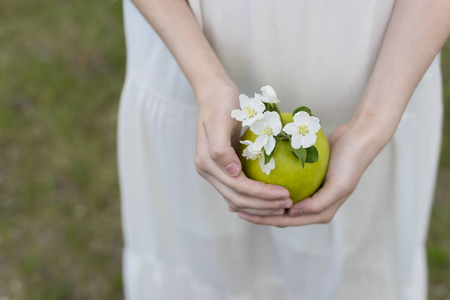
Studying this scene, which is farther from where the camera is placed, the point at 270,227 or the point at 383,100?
the point at 270,227

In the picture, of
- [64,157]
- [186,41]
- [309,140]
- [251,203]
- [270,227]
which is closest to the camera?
[309,140]

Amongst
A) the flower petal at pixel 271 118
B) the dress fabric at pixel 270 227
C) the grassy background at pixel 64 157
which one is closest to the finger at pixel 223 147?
the flower petal at pixel 271 118

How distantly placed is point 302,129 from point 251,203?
0.69 feet

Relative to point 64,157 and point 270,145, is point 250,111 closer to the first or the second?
point 270,145

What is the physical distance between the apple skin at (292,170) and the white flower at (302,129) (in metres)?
0.07

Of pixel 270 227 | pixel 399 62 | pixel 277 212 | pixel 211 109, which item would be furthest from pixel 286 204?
pixel 270 227

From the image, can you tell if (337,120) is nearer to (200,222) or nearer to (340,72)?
(340,72)

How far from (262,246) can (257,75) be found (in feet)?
2.33

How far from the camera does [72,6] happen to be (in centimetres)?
397

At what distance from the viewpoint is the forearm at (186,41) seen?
1337 millimetres

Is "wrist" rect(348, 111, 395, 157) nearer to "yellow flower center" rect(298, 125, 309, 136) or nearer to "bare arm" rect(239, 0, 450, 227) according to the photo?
"bare arm" rect(239, 0, 450, 227)

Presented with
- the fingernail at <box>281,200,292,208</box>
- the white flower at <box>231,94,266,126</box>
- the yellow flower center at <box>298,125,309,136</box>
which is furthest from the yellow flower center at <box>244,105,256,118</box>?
the fingernail at <box>281,200,292,208</box>

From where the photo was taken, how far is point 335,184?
4.16ft

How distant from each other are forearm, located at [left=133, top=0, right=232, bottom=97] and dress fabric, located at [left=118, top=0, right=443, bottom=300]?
6 cm
